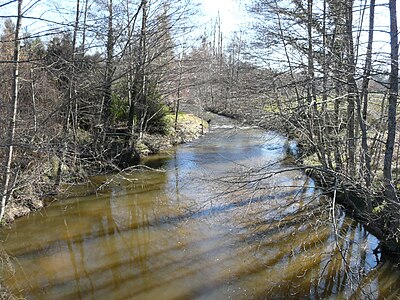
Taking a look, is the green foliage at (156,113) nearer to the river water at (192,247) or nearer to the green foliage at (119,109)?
the green foliage at (119,109)

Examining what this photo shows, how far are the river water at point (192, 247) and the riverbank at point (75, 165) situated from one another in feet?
1.25

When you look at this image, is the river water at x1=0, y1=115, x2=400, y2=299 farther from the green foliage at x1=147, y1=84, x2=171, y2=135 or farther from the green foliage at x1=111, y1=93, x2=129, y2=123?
the green foliage at x1=147, y1=84, x2=171, y2=135

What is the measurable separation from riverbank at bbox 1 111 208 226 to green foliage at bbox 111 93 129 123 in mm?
1332

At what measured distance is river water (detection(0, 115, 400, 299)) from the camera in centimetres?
619

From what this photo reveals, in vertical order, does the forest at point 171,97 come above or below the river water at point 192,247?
above

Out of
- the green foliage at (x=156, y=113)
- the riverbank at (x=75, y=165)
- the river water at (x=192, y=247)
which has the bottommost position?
the river water at (x=192, y=247)

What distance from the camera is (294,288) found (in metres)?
6.29

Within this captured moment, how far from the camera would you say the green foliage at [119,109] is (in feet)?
52.1

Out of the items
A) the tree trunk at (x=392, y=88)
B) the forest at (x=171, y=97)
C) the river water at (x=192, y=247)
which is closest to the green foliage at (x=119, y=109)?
the forest at (x=171, y=97)

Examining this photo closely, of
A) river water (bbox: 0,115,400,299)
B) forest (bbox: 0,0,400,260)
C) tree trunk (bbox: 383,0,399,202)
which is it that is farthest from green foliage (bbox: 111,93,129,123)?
tree trunk (bbox: 383,0,399,202)

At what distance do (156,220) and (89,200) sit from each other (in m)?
2.56

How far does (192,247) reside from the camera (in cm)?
767

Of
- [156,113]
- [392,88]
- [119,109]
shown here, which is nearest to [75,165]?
[119,109]

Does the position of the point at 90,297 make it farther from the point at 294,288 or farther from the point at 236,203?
the point at 236,203
